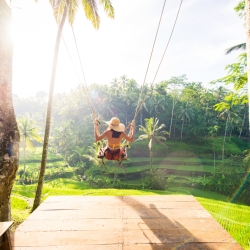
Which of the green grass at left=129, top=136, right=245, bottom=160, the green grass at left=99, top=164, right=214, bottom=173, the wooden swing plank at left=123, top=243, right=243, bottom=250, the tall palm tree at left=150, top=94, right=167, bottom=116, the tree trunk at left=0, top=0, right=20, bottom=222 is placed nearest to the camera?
the wooden swing plank at left=123, top=243, right=243, bottom=250

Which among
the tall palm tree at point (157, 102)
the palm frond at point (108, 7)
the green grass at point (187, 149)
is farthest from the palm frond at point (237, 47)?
the tall palm tree at point (157, 102)

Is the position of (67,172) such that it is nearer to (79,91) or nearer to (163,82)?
(79,91)

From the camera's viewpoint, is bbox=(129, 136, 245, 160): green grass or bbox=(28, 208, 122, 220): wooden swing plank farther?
bbox=(129, 136, 245, 160): green grass

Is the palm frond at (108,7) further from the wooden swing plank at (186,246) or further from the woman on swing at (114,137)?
the wooden swing plank at (186,246)

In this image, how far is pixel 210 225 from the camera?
257 centimetres

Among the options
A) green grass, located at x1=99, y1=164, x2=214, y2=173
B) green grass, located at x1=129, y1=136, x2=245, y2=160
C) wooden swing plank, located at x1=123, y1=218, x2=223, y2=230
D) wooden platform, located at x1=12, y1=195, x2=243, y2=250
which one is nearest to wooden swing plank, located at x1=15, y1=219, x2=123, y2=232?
wooden platform, located at x1=12, y1=195, x2=243, y2=250

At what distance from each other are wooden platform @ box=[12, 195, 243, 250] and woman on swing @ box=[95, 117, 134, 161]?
3.95ft

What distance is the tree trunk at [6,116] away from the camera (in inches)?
120

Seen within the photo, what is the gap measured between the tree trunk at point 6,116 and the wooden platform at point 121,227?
0.95m

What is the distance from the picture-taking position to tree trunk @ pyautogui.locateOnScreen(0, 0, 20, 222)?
305 centimetres

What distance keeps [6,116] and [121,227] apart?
306cm

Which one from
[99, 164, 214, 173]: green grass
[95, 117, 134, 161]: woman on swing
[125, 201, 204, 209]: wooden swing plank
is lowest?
[99, 164, 214, 173]: green grass

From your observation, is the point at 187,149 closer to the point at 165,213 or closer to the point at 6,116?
the point at 165,213

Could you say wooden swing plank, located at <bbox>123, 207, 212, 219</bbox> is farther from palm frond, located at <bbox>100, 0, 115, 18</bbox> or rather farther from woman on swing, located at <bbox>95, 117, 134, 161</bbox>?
palm frond, located at <bbox>100, 0, 115, 18</bbox>
